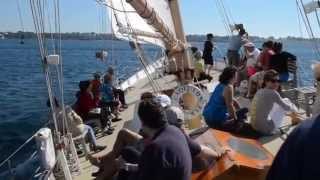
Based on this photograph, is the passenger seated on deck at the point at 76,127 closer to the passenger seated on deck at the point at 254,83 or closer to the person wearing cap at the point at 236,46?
the passenger seated on deck at the point at 254,83

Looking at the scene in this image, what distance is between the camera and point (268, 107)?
6863mm

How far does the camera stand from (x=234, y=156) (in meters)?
4.99

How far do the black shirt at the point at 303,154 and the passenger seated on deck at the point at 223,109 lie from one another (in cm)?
485

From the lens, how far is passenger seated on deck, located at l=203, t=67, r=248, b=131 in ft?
22.3

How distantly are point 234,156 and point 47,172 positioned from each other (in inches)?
81.3

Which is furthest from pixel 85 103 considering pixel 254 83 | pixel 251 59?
pixel 251 59

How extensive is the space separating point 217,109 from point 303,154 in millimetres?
5098

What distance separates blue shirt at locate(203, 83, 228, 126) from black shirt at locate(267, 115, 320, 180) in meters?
4.98

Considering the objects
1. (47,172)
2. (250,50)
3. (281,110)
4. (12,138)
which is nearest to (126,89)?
(12,138)

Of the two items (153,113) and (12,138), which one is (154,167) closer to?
(153,113)

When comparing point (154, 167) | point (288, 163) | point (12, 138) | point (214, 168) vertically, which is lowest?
point (12, 138)

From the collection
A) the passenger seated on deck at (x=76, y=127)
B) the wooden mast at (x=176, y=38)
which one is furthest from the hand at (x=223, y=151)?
the passenger seated on deck at (x=76, y=127)

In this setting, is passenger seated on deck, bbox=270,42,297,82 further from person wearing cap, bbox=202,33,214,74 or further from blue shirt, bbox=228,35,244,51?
person wearing cap, bbox=202,33,214,74

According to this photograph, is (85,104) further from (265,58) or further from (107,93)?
(265,58)
